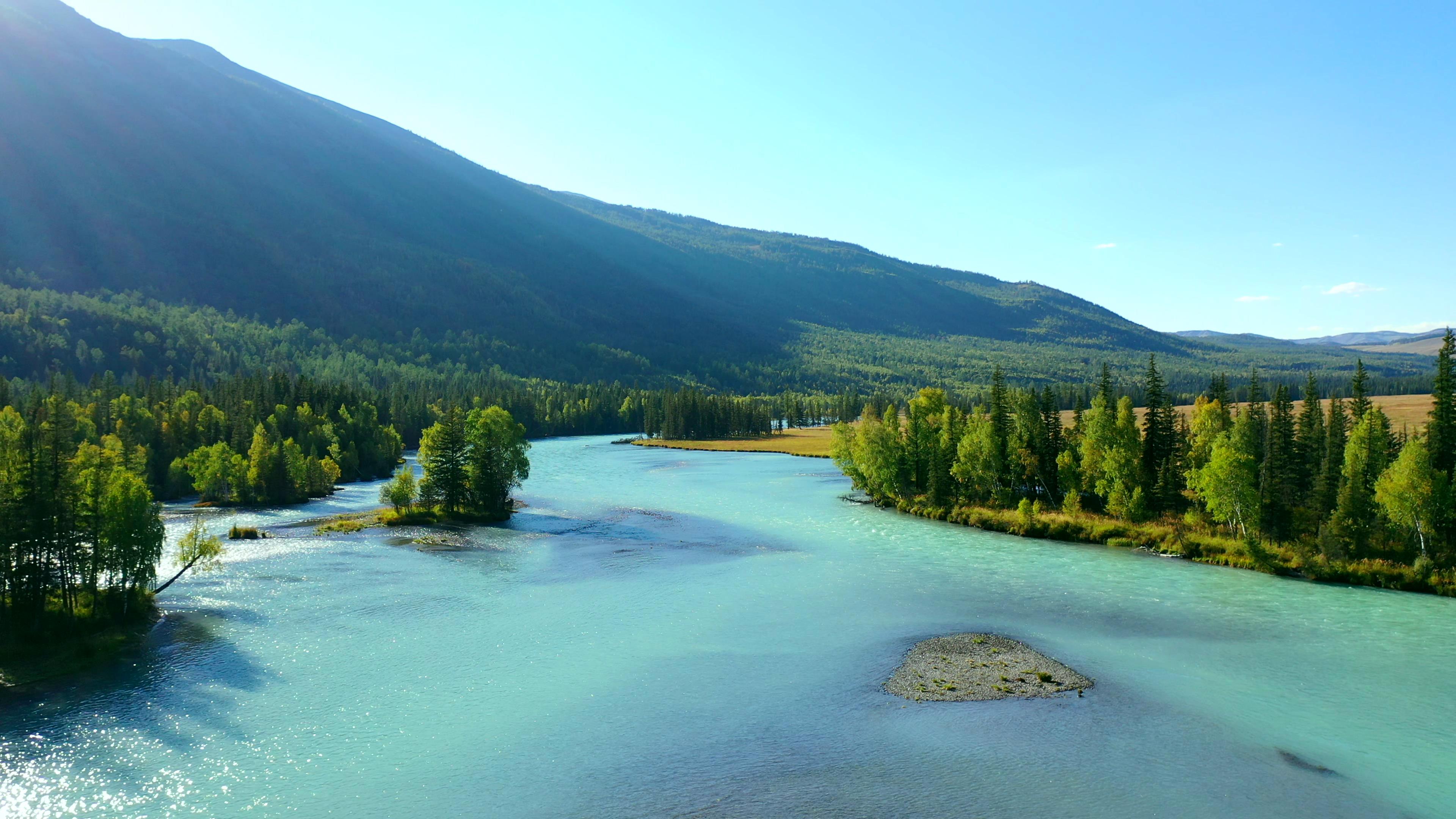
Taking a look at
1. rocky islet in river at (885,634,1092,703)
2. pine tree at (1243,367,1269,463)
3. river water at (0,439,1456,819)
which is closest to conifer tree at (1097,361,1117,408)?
pine tree at (1243,367,1269,463)

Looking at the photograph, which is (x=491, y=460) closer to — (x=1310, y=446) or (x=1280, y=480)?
(x=1280, y=480)

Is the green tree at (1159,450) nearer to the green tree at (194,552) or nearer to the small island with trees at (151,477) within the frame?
the small island with trees at (151,477)

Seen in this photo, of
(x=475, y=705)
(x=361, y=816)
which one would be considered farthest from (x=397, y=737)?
(x=361, y=816)

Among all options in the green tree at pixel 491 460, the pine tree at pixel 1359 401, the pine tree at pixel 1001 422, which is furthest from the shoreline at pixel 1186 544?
the green tree at pixel 491 460

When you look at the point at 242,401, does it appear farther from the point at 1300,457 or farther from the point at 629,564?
the point at 1300,457

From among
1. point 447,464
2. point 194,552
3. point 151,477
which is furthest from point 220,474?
point 194,552

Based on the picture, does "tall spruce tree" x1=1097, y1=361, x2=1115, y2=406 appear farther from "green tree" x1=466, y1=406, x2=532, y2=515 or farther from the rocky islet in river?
"green tree" x1=466, y1=406, x2=532, y2=515
